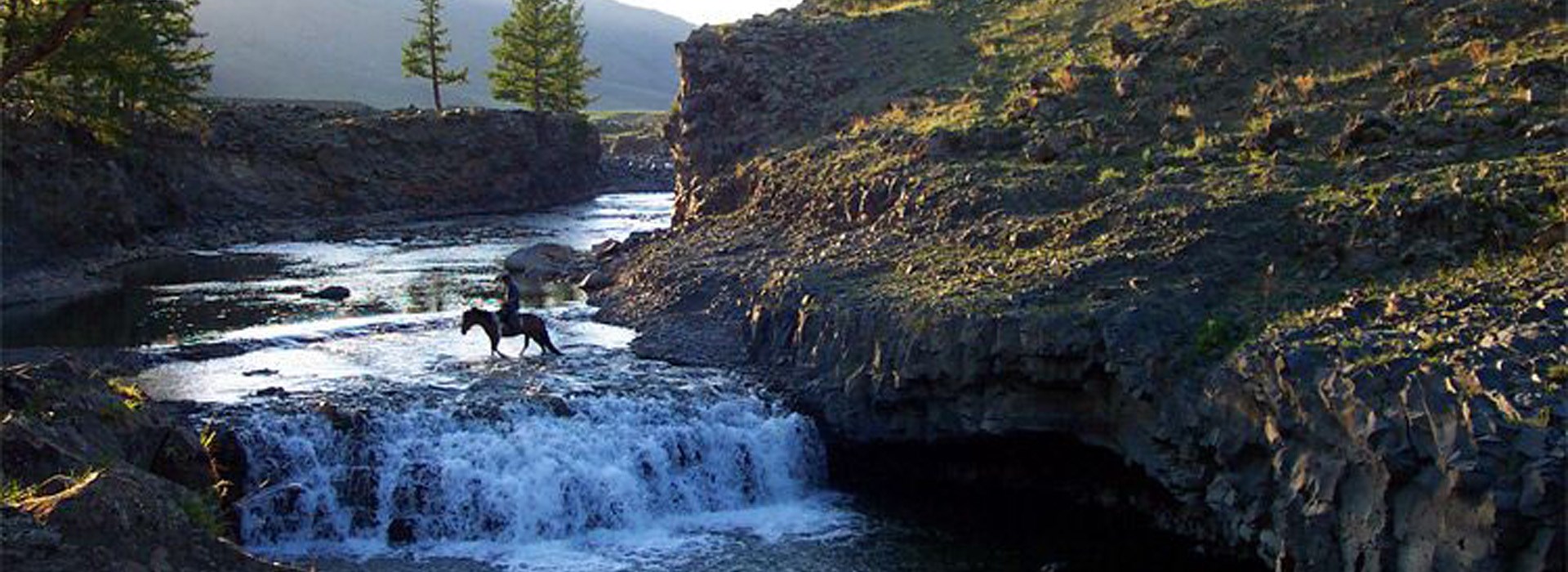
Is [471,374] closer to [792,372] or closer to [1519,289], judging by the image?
[792,372]

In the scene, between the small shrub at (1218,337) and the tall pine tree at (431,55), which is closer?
the small shrub at (1218,337)

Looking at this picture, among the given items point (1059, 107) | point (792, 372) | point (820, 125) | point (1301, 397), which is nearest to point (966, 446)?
point (792, 372)

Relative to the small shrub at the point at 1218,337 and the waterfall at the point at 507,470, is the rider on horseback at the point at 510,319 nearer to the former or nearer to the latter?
the waterfall at the point at 507,470

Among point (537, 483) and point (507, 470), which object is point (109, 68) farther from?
point (537, 483)

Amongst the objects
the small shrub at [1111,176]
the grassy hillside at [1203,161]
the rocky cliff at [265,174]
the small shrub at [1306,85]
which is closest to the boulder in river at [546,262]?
the grassy hillside at [1203,161]

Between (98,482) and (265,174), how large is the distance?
67300 mm

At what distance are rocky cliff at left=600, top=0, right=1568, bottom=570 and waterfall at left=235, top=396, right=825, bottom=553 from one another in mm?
2623

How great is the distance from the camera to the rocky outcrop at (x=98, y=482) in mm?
12211

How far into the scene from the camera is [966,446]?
27.4m

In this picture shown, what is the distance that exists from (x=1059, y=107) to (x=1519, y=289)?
18.7 metres

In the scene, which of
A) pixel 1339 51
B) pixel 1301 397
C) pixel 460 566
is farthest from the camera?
pixel 1339 51

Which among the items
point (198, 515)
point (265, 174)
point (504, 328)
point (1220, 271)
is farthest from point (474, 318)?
point (265, 174)

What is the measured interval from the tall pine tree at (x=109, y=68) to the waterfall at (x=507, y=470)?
9952mm

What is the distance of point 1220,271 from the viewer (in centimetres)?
2562
